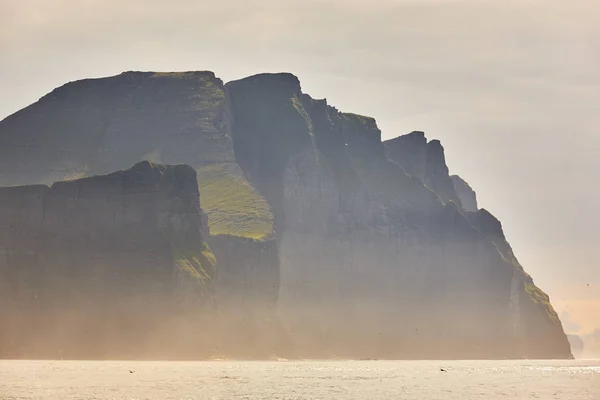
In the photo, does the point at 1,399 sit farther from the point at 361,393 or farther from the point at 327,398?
the point at 361,393

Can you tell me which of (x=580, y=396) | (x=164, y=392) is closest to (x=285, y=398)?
(x=164, y=392)

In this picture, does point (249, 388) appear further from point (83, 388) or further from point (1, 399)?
point (1, 399)

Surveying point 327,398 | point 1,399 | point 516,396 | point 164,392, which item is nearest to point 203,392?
point 164,392

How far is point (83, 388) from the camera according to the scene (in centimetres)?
18562

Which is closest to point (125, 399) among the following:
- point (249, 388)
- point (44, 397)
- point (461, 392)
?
point (44, 397)

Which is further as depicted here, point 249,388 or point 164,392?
point 249,388

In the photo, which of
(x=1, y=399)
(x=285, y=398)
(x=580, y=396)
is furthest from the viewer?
(x=580, y=396)

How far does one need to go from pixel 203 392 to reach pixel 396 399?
27.9m

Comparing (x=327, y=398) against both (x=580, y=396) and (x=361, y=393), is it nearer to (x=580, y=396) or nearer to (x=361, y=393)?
(x=361, y=393)

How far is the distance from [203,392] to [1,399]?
33684 millimetres

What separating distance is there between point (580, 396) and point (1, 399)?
83727mm

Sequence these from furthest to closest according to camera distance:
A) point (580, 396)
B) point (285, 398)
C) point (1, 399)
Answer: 1. point (580, 396)
2. point (285, 398)
3. point (1, 399)

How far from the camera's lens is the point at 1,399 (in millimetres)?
155375

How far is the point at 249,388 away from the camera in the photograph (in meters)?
194
